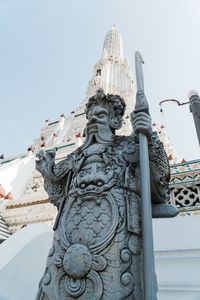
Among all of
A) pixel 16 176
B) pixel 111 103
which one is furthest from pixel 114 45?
pixel 111 103

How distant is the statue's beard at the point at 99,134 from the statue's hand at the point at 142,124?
0.44 m

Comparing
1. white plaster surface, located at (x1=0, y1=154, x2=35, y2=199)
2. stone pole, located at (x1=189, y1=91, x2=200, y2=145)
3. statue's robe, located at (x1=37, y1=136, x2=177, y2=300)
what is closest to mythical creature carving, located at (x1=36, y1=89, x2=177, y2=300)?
statue's robe, located at (x1=37, y1=136, x2=177, y2=300)

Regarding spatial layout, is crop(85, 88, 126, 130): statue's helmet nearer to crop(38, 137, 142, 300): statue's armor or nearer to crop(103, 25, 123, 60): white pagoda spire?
crop(38, 137, 142, 300): statue's armor

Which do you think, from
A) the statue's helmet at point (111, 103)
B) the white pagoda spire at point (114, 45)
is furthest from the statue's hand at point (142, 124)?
the white pagoda spire at point (114, 45)

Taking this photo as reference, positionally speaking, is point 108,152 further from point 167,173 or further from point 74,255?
point 74,255

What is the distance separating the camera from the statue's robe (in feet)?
5.32

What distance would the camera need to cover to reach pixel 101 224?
180 centimetres

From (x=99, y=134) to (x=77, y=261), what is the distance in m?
1.17

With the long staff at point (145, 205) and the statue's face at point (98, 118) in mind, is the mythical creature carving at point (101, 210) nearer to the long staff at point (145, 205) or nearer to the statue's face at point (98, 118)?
the statue's face at point (98, 118)

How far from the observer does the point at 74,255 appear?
1.70 m

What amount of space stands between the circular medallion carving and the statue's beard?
1009 millimetres

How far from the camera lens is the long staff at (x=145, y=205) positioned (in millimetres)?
1474

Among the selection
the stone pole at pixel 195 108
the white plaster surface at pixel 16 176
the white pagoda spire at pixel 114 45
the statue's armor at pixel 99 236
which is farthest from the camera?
the white pagoda spire at pixel 114 45

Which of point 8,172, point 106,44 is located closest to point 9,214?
point 8,172
